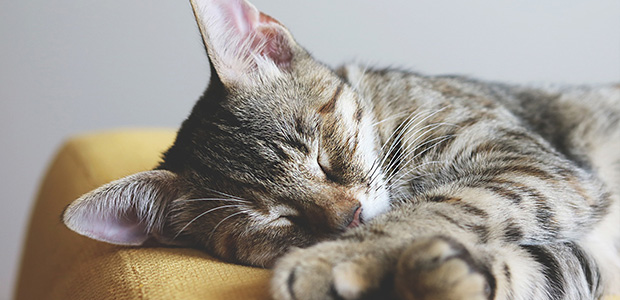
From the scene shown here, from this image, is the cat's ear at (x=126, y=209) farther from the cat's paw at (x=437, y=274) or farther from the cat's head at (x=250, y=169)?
the cat's paw at (x=437, y=274)

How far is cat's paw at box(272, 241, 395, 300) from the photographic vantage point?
77cm

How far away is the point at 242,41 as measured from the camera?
1.33m

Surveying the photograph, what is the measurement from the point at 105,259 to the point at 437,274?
76cm

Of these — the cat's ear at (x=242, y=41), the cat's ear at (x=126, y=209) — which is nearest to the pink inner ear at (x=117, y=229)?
the cat's ear at (x=126, y=209)

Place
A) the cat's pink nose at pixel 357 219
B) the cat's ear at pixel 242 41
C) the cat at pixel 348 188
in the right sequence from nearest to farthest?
the cat at pixel 348 188 → the cat's pink nose at pixel 357 219 → the cat's ear at pixel 242 41

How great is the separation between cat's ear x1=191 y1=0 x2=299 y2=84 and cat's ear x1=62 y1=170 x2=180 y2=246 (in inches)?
12.0

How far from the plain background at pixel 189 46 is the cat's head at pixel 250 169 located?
124 cm

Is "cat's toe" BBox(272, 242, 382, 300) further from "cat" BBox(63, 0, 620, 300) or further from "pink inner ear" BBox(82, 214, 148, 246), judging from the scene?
"pink inner ear" BBox(82, 214, 148, 246)

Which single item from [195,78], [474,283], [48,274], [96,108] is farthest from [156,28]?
[474,283]

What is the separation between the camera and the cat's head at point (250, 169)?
1.12m

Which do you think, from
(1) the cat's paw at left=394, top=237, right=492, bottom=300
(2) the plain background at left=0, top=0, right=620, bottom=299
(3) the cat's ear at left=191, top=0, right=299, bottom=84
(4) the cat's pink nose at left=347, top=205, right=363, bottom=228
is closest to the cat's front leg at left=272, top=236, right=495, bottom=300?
(1) the cat's paw at left=394, top=237, right=492, bottom=300

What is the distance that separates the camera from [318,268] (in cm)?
81

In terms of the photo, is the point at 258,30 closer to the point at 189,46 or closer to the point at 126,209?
the point at 126,209

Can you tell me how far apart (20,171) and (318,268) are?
290cm
